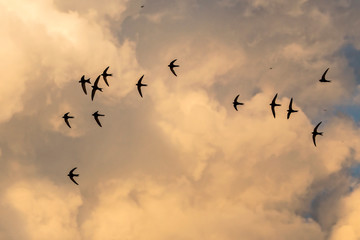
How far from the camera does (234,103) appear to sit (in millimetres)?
149250

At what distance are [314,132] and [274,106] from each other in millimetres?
12997

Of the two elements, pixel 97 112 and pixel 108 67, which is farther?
pixel 97 112

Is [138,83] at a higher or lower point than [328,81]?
lower

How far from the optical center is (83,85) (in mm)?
145500

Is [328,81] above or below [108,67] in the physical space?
above

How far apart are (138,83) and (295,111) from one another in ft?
142

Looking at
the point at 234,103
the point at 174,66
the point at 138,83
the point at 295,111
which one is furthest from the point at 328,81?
the point at 138,83

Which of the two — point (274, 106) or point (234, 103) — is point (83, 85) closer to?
point (234, 103)

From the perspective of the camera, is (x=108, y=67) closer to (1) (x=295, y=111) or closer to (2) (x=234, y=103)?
(2) (x=234, y=103)

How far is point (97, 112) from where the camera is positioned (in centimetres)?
15312

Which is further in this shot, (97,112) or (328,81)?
(97,112)

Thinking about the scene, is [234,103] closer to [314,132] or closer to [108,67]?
[314,132]

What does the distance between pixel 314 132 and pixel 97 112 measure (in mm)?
60518

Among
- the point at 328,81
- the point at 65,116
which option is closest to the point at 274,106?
the point at 328,81
